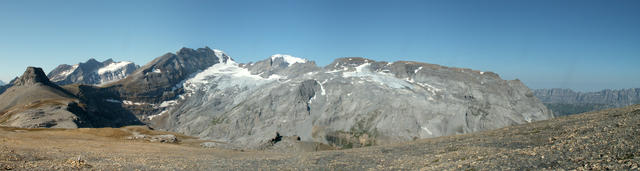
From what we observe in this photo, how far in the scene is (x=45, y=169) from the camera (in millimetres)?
25344

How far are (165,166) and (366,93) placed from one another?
6745 inches

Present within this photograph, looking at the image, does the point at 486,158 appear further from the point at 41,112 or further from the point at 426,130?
the point at 41,112

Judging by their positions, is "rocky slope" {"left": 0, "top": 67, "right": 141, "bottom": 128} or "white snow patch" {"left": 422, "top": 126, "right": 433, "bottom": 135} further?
"white snow patch" {"left": 422, "top": 126, "right": 433, "bottom": 135}

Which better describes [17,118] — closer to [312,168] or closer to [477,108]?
[312,168]

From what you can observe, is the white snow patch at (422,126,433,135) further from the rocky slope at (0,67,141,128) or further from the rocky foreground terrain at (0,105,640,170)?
the rocky slope at (0,67,141,128)

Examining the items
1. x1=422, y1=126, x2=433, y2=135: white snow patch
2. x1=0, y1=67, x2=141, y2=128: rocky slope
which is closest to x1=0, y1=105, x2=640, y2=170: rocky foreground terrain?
x1=422, y1=126, x2=433, y2=135: white snow patch

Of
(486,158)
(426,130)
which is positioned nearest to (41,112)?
(426,130)

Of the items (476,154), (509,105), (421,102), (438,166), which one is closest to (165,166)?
(438,166)

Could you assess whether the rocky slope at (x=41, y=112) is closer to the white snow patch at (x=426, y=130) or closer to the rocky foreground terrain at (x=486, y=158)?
the rocky foreground terrain at (x=486, y=158)

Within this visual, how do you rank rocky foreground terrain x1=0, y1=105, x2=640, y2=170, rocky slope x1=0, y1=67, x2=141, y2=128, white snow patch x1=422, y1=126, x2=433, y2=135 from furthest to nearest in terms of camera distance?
1. white snow patch x1=422, y1=126, x2=433, y2=135
2. rocky slope x1=0, y1=67, x2=141, y2=128
3. rocky foreground terrain x1=0, y1=105, x2=640, y2=170

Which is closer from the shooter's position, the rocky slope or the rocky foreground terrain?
the rocky foreground terrain

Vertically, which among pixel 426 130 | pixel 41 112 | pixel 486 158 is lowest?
pixel 426 130

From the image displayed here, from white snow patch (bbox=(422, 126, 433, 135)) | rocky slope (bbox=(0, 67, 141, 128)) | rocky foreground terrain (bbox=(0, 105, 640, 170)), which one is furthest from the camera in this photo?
white snow patch (bbox=(422, 126, 433, 135))

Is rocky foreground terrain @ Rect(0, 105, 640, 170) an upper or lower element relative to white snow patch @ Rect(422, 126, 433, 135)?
upper
